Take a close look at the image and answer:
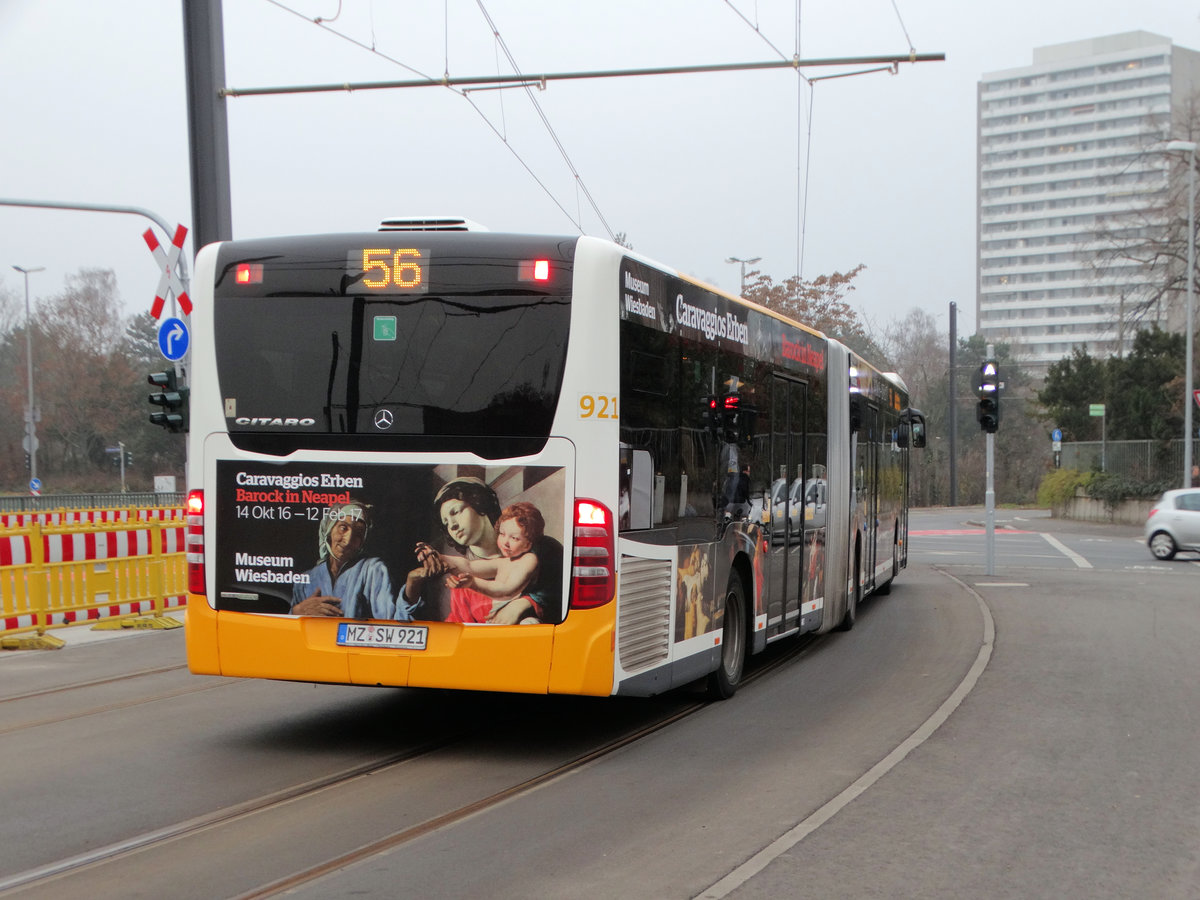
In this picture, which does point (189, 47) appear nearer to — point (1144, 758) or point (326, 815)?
point (326, 815)

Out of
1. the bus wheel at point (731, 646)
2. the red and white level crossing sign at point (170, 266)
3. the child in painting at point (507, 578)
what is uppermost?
the red and white level crossing sign at point (170, 266)

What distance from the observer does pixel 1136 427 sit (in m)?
49.0

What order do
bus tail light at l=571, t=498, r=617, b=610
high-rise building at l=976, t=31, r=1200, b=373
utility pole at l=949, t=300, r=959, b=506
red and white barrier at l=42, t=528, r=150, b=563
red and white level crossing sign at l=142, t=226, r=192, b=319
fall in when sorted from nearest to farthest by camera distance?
bus tail light at l=571, t=498, r=617, b=610
red and white barrier at l=42, t=528, r=150, b=563
red and white level crossing sign at l=142, t=226, r=192, b=319
utility pole at l=949, t=300, r=959, b=506
high-rise building at l=976, t=31, r=1200, b=373

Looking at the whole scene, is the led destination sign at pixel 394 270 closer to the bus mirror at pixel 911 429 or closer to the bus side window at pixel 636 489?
the bus side window at pixel 636 489

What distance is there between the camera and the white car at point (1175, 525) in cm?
3056

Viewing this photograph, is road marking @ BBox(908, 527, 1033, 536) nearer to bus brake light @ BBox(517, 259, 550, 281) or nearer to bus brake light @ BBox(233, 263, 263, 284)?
bus brake light @ BBox(517, 259, 550, 281)

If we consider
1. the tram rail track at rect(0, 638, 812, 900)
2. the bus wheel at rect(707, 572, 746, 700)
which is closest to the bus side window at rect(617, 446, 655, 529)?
the tram rail track at rect(0, 638, 812, 900)

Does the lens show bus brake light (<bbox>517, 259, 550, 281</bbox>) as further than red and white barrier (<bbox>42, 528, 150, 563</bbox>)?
No

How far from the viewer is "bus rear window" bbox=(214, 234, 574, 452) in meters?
7.95

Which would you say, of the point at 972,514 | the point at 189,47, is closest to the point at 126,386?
the point at 972,514

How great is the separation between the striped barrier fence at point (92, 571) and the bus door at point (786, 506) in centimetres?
743

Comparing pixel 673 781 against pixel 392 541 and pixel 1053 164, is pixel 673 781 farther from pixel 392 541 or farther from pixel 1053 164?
pixel 1053 164

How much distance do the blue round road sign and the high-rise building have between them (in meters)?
164

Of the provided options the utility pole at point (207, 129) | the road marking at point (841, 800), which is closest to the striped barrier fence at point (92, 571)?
the utility pole at point (207, 129)
